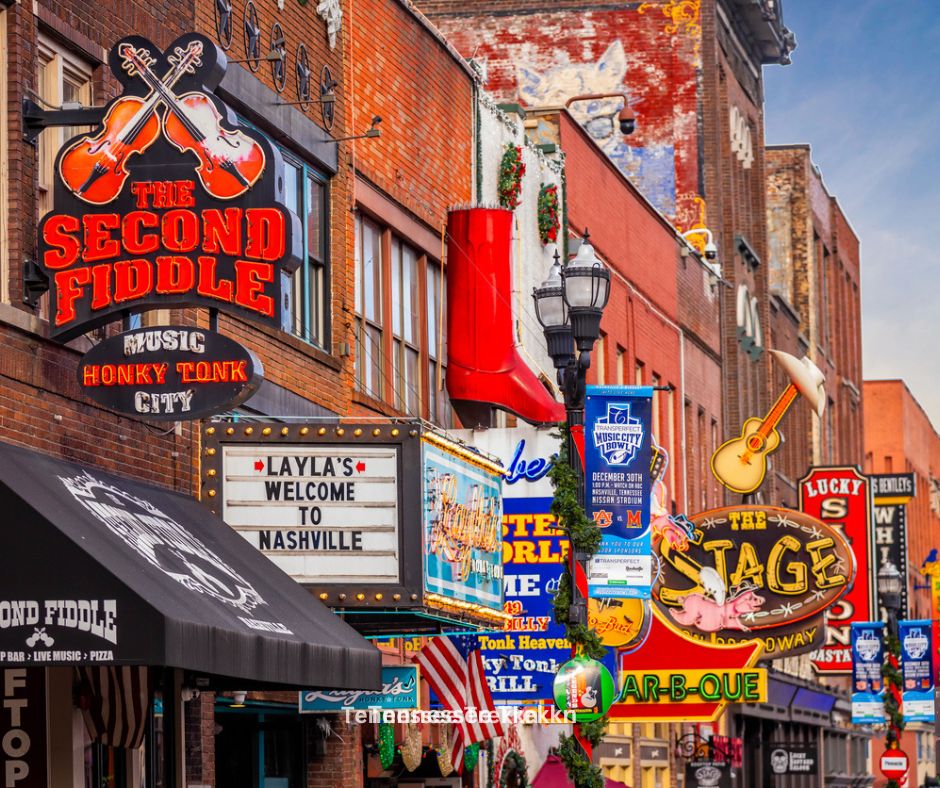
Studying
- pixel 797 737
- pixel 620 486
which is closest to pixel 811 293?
pixel 797 737

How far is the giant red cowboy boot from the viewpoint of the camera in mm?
26625

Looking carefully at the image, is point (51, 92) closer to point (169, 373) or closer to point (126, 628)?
point (169, 373)

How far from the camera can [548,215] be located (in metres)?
31.0

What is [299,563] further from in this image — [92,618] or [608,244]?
[608,244]

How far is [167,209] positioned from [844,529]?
131ft

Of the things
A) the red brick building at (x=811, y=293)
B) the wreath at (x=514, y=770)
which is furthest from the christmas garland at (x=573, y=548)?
the red brick building at (x=811, y=293)

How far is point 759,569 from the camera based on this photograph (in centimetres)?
3173

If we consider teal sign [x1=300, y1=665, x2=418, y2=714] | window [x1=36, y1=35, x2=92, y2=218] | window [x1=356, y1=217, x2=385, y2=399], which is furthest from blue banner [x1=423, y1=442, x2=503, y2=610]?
window [x1=356, y1=217, x2=385, y2=399]

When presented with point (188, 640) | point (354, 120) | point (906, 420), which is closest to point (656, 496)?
point (354, 120)

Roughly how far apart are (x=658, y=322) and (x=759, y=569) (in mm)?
9146

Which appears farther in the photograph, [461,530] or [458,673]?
[458,673]

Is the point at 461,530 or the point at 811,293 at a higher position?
the point at 811,293

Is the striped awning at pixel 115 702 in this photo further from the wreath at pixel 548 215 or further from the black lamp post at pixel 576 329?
the wreath at pixel 548 215

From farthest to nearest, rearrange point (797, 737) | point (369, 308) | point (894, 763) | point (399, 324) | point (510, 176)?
point (797, 737) → point (894, 763) → point (510, 176) → point (399, 324) → point (369, 308)
